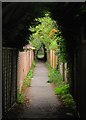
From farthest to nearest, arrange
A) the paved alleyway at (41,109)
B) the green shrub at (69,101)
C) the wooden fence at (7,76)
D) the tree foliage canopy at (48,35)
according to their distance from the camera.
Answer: the tree foliage canopy at (48,35) → the green shrub at (69,101) → the paved alleyway at (41,109) → the wooden fence at (7,76)

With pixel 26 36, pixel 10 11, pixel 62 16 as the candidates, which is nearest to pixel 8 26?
pixel 10 11

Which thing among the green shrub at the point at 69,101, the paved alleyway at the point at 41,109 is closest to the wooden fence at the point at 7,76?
the paved alleyway at the point at 41,109

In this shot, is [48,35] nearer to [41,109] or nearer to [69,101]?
[69,101]

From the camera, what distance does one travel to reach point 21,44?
14109 mm

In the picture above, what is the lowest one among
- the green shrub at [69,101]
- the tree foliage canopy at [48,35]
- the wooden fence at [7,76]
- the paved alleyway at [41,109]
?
the paved alleyway at [41,109]

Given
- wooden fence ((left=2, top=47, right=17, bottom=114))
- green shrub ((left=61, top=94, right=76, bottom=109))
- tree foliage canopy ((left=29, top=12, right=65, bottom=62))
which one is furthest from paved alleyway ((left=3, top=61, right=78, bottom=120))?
tree foliage canopy ((left=29, top=12, right=65, bottom=62))

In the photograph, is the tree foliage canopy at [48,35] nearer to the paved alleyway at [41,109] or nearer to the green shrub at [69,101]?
the green shrub at [69,101]

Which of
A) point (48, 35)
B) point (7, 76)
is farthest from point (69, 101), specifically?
point (48, 35)

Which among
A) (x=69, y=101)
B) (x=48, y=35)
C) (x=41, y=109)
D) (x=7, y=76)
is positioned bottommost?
(x=41, y=109)

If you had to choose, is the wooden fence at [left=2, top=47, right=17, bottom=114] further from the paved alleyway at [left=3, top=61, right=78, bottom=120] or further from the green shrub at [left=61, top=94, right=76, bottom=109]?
the green shrub at [left=61, top=94, right=76, bottom=109]

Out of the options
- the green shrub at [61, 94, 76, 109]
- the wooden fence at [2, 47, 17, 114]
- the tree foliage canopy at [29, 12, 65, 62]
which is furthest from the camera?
the tree foliage canopy at [29, 12, 65, 62]

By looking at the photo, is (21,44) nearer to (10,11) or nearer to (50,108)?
(50,108)

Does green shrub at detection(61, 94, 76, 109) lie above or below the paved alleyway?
above

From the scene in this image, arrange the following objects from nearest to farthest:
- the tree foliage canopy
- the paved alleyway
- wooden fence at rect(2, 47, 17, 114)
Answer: wooden fence at rect(2, 47, 17, 114), the paved alleyway, the tree foliage canopy
